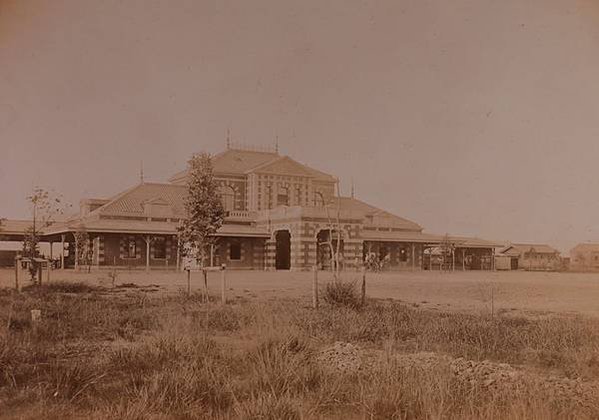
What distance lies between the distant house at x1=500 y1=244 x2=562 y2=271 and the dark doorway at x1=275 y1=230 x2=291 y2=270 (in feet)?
87.3

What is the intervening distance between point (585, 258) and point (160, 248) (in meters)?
34.5

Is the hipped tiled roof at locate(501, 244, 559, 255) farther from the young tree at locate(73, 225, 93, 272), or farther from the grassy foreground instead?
the grassy foreground

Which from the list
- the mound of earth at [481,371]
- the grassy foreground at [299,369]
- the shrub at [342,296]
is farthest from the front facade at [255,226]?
the mound of earth at [481,371]

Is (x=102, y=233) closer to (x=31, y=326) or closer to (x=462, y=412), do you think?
(x=31, y=326)

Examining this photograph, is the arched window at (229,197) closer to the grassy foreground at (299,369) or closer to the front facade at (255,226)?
the front facade at (255,226)

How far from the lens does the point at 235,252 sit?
34.4m

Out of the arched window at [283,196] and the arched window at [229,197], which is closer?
the arched window at [229,197]

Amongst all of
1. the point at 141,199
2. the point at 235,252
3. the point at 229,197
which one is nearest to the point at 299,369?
the point at 235,252

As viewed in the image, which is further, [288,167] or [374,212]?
[374,212]

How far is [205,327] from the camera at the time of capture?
8.69m

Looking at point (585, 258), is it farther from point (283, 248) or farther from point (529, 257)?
point (283, 248)

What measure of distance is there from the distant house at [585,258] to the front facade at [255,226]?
11.2 m

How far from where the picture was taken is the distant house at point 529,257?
5416 cm

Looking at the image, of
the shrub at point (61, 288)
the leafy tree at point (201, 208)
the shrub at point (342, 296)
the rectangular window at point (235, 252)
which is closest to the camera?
the shrub at point (342, 296)
